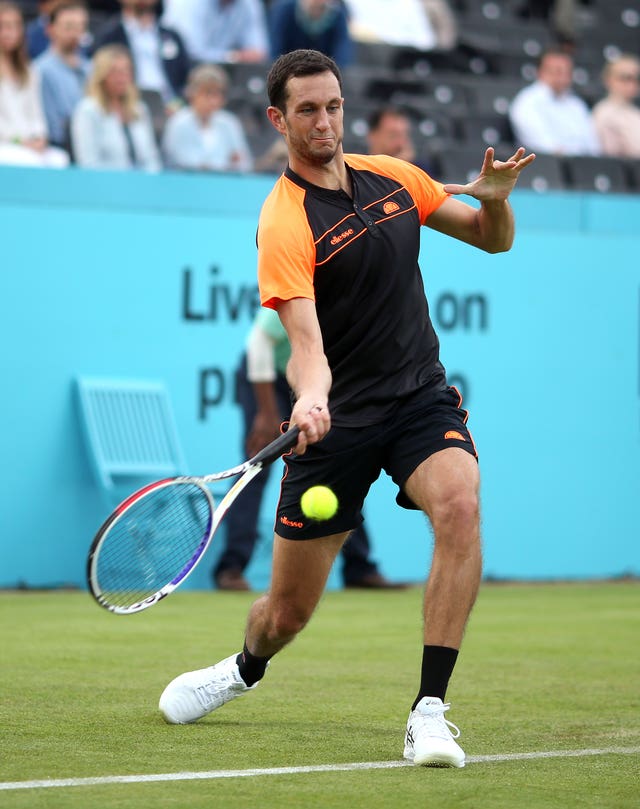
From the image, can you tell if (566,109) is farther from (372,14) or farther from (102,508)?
(102,508)

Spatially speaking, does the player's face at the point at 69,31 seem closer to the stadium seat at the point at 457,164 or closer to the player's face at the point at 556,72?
the stadium seat at the point at 457,164

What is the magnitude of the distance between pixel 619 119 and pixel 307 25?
2964 mm

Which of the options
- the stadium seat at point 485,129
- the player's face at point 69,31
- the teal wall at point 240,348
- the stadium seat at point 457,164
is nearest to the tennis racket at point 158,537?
the teal wall at point 240,348

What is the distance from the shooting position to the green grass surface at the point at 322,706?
415 cm

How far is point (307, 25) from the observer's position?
13422mm

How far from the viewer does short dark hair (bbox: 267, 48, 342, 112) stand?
498cm

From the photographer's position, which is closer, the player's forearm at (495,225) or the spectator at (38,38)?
the player's forearm at (495,225)

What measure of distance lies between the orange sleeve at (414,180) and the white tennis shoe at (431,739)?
166cm

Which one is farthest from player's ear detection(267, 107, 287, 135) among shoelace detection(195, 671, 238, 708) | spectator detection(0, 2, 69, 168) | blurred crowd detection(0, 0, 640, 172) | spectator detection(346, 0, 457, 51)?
spectator detection(346, 0, 457, 51)

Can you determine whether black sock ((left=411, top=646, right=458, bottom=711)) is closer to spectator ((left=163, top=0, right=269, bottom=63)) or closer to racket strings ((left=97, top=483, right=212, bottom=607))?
racket strings ((left=97, top=483, right=212, bottom=607))

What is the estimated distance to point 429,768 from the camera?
4.52 metres

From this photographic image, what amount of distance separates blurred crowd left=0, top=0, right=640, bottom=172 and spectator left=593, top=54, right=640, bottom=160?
0.01 meters

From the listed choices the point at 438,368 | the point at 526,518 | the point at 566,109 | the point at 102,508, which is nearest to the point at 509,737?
the point at 438,368

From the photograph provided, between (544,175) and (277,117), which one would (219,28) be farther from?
(277,117)
